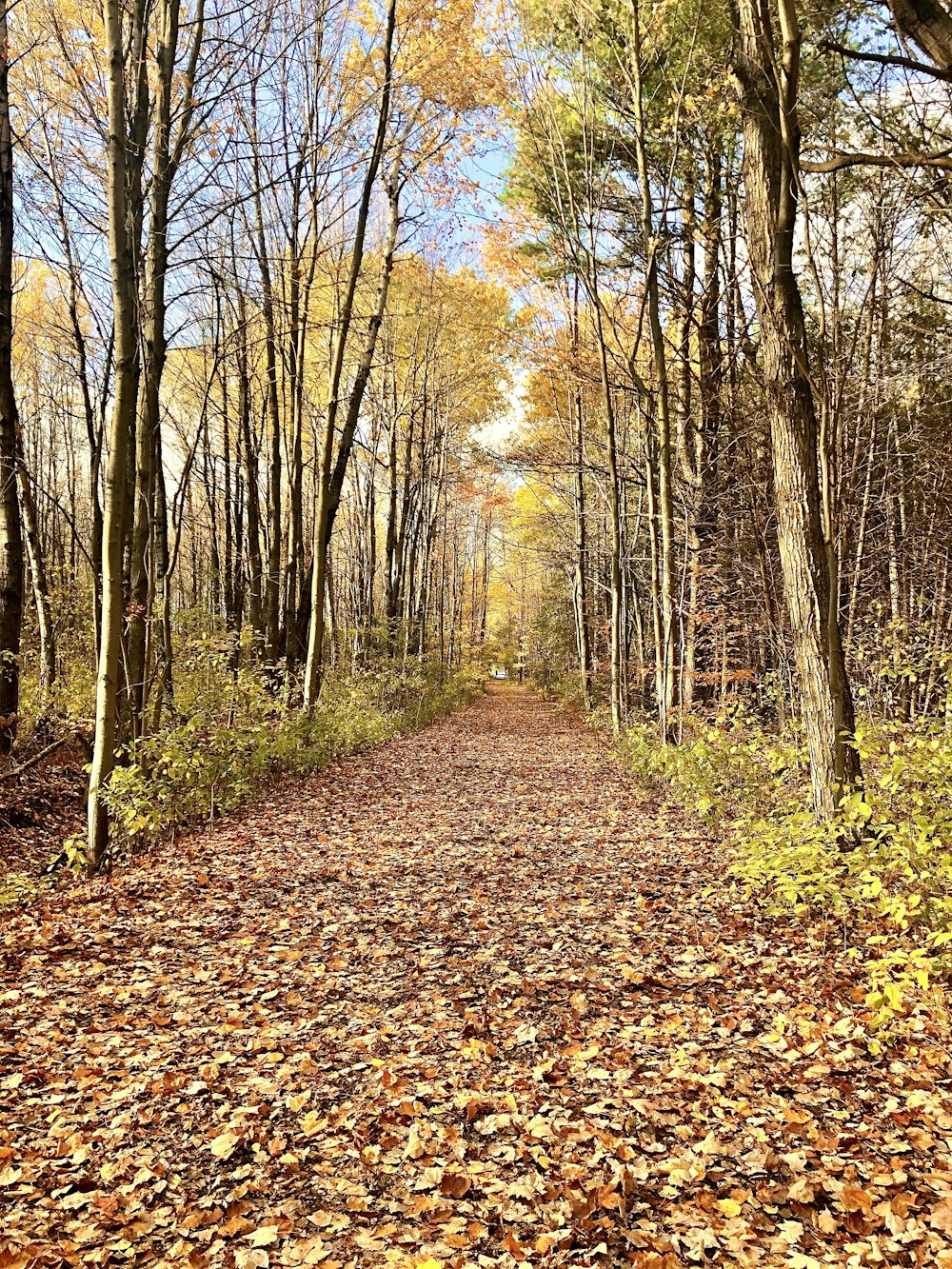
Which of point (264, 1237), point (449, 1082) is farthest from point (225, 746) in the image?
point (264, 1237)

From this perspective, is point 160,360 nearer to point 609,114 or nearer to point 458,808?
point 458,808

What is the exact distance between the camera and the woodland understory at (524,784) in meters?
2.83

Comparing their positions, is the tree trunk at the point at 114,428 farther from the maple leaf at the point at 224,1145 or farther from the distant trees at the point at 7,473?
the maple leaf at the point at 224,1145

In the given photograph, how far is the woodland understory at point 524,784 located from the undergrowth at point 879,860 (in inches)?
1.6

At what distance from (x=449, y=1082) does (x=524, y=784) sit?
279 inches

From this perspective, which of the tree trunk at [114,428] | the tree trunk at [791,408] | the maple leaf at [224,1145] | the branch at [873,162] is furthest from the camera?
the tree trunk at [114,428]

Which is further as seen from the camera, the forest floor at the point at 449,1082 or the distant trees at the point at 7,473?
the distant trees at the point at 7,473

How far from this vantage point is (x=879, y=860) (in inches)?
171

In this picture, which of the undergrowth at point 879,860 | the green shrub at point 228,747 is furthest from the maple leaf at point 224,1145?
the green shrub at point 228,747

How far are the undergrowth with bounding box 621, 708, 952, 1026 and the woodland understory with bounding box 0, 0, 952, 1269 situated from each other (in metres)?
0.04

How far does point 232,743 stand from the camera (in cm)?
865

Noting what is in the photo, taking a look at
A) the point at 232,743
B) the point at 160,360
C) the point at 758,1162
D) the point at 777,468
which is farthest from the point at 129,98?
the point at 758,1162

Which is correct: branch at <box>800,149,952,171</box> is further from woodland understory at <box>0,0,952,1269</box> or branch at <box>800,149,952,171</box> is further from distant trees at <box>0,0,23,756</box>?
distant trees at <box>0,0,23,756</box>

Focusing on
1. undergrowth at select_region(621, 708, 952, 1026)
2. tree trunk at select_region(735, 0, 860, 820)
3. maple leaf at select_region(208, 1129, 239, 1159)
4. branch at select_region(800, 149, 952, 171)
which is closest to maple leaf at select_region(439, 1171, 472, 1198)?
maple leaf at select_region(208, 1129, 239, 1159)
